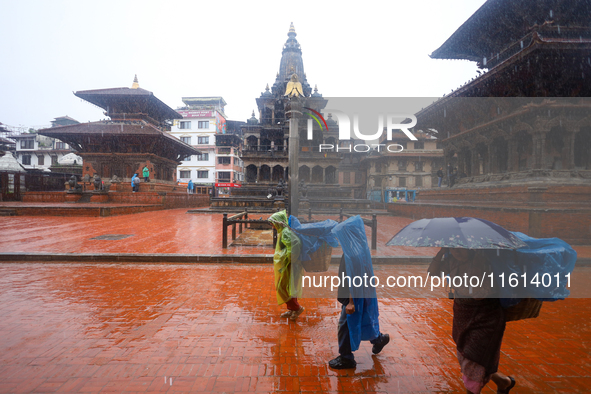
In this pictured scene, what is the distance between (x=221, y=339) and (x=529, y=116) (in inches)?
568

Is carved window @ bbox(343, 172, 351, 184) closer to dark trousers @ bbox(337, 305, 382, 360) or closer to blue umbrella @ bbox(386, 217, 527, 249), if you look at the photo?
dark trousers @ bbox(337, 305, 382, 360)

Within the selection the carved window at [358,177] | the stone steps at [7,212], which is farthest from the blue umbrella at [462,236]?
the carved window at [358,177]

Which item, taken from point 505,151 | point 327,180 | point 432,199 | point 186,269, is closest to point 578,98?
point 505,151

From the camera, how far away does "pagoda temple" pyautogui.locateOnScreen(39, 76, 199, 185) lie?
26.6 meters

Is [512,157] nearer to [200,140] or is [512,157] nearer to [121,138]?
[121,138]

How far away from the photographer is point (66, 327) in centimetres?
351

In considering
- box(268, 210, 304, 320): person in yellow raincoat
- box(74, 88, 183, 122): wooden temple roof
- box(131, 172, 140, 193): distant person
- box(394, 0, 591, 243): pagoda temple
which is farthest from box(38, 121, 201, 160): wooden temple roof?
box(268, 210, 304, 320): person in yellow raincoat

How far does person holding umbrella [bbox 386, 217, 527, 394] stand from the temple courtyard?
0.55 meters

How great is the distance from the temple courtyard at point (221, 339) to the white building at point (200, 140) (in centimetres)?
4799

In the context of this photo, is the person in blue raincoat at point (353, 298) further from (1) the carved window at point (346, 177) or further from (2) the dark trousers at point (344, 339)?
(1) the carved window at point (346, 177)

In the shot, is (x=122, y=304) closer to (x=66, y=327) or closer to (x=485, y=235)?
(x=66, y=327)

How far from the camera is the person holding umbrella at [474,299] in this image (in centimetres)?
198

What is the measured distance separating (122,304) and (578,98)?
52.0ft

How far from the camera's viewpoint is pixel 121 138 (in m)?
26.9
